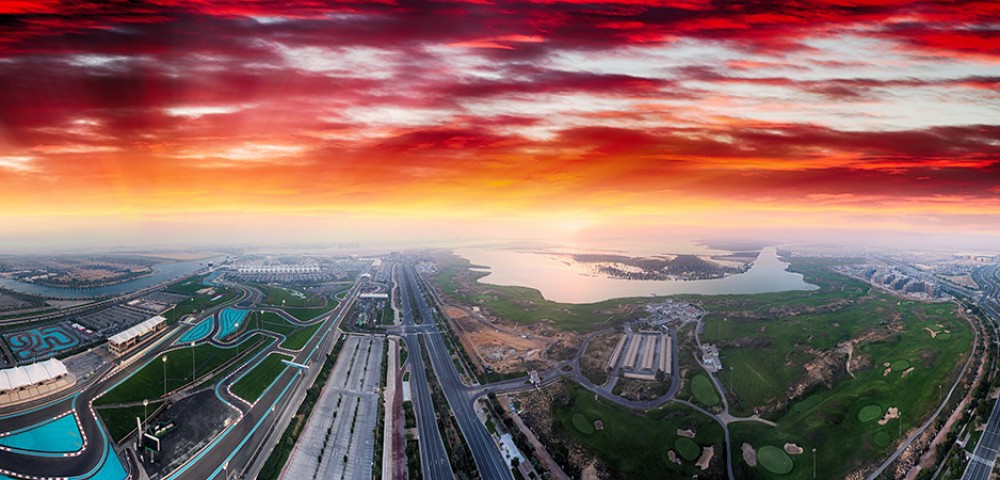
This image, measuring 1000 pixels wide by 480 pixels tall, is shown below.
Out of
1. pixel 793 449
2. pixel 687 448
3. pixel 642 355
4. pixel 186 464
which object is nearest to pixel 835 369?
pixel 793 449

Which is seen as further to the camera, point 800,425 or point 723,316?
point 723,316

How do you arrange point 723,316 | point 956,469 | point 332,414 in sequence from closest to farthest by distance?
point 956,469 → point 332,414 → point 723,316

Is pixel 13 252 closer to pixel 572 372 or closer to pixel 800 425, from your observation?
pixel 572 372

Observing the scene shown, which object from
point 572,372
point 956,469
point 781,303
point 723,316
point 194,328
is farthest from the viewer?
point 781,303

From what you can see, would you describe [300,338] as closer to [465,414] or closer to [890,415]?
[465,414]

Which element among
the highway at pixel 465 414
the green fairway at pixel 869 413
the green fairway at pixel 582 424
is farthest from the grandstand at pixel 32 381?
the green fairway at pixel 869 413

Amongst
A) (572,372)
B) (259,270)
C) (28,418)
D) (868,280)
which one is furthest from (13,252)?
(868,280)

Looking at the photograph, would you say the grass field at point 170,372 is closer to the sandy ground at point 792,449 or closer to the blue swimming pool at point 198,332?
the blue swimming pool at point 198,332
